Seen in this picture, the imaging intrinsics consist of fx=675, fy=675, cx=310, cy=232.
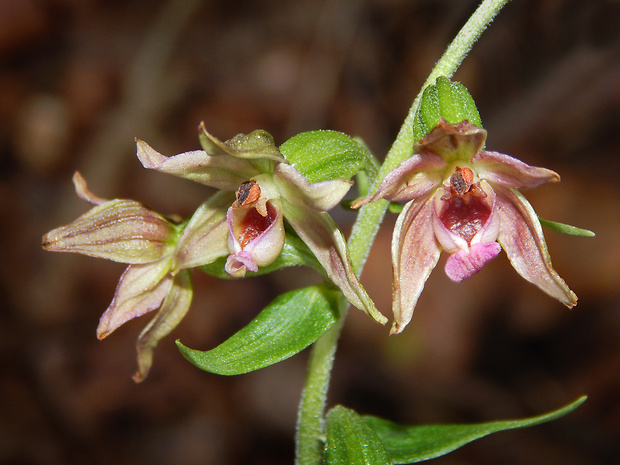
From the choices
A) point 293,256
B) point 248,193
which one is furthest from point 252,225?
point 293,256

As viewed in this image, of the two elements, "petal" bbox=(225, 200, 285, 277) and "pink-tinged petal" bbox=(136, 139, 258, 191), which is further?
"petal" bbox=(225, 200, 285, 277)

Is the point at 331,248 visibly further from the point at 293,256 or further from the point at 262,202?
the point at 293,256

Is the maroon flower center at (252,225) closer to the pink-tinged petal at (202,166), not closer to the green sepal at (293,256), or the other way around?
the pink-tinged petal at (202,166)

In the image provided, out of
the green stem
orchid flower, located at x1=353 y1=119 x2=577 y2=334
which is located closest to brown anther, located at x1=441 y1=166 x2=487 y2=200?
orchid flower, located at x1=353 y1=119 x2=577 y2=334

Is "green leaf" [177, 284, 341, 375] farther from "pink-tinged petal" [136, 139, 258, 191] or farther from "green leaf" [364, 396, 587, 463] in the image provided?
"green leaf" [364, 396, 587, 463]

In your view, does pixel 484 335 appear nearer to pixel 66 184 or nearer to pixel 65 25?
pixel 66 184
